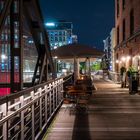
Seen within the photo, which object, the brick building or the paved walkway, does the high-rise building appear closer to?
the brick building

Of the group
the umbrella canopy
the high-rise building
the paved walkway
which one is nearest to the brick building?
the umbrella canopy

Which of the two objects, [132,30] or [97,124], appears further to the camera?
[132,30]

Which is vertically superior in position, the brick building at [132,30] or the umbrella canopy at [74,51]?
the brick building at [132,30]

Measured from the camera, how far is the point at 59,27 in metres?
144

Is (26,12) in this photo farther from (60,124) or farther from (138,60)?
(138,60)

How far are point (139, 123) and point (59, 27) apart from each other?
451ft

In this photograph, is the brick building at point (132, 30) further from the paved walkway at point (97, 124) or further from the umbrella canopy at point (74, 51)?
the paved walkway at point (97, 124)

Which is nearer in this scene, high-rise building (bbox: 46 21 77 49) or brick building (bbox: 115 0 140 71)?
brick building (bbox: 115 0 140 71)

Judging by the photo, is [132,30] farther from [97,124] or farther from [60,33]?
[60,33]

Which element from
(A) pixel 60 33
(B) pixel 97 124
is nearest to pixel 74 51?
(B) pixel 97 124

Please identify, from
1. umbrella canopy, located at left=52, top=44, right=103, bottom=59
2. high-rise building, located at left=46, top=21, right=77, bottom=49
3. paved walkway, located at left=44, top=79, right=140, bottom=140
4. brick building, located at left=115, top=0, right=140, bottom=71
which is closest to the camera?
paved walkway, located at left=44, top=79, right=140, bottom=140

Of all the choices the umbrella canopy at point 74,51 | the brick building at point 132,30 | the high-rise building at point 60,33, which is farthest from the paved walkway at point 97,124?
the high-rise building at point 60,33

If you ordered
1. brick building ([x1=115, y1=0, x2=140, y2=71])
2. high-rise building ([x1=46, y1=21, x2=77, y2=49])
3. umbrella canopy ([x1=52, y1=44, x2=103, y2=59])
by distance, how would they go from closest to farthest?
umbrella canopy ([x1=52, y1=44, x2=103, y2=59]) → brick building ([x1=115, y1=0, x2=140, y2=71]) → high-rise building ([x1=46, y1=21, x2=77, y2=49])

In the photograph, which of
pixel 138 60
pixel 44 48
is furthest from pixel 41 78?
pixel 138 60
